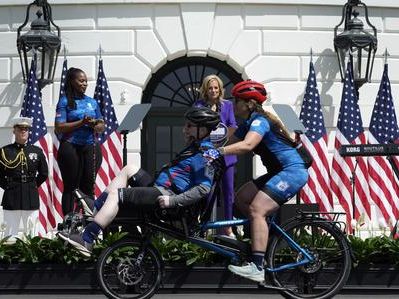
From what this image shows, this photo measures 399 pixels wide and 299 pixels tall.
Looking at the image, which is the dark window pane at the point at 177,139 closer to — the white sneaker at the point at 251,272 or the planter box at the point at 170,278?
the planter box at the point at 170,278

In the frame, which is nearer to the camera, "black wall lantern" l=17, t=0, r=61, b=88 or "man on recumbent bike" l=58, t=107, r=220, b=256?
"man on recumbent bike" l=58, t=107, r=220, b=256

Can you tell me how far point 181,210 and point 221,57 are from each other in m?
7.93

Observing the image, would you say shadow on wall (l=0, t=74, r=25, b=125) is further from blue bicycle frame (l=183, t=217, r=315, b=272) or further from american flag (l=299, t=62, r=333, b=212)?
blue bicycle frame (l=183, t=217, r=315, b=272)

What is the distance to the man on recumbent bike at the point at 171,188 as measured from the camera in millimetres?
8172

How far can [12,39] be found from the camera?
15867mm

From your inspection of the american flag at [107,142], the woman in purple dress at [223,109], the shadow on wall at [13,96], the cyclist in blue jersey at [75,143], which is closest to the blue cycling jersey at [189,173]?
the woman in purple dress at [223,109]

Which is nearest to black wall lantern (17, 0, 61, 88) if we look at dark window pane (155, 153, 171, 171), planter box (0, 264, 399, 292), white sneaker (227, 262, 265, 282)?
dark window pane (155, 153, 171, 171)

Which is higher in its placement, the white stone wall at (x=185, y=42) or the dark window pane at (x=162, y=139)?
the white stone wall at (x=185, y=42)

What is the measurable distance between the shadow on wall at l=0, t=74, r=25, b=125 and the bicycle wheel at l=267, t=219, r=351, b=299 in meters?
8.12

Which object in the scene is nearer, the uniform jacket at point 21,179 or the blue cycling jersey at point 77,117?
the blue cycling jersey at point 77,117

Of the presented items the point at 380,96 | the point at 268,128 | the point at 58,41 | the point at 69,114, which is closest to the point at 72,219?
the point at 268,128

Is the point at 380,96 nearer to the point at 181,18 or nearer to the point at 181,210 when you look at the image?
the point at 181,18

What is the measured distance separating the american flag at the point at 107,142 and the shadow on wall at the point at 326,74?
112 inches

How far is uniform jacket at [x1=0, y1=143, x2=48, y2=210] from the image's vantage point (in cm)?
1191
